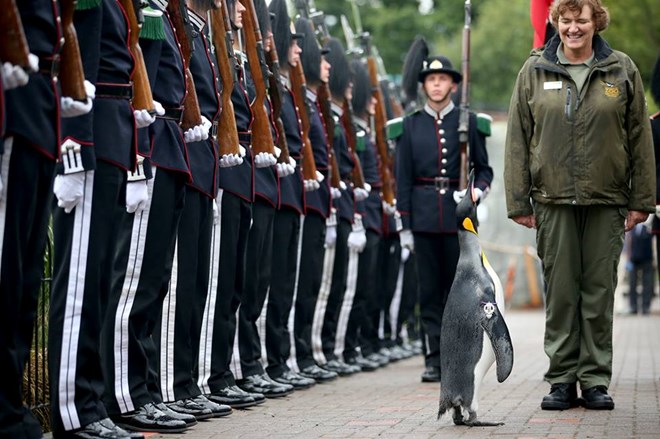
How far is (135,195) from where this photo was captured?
254 inches

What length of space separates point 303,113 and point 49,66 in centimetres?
496

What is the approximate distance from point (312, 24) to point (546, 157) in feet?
12.9

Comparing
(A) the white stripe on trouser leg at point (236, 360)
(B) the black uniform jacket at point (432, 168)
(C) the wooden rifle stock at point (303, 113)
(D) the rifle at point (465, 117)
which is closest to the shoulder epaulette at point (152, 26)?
(A) the white stripe on trouser leg at point (236, 360)

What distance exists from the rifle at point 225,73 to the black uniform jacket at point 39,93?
8.02 ft

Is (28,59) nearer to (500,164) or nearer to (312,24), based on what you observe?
(312,24)

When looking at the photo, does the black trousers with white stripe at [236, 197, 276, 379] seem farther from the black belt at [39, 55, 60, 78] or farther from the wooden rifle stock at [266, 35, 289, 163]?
the black belt at [39, 55, 60, 78]

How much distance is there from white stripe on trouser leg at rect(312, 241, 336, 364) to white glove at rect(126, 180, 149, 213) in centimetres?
446

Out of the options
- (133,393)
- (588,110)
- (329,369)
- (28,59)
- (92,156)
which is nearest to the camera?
(28,59)

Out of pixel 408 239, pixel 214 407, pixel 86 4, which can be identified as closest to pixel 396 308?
pixel 408 239

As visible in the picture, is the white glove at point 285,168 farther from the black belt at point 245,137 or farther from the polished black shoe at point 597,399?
the polished black shoe at point 597,399

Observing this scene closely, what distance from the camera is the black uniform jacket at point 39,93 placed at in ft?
16.5

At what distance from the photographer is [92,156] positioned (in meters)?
5.68

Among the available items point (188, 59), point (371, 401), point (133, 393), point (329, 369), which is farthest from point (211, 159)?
point (329, 369)

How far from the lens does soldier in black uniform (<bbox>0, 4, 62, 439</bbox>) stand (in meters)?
5.05
